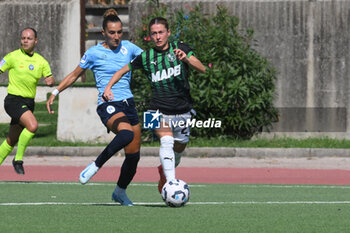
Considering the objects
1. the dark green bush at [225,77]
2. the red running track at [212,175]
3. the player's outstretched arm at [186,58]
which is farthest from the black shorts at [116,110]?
the dark green bush at [225,77]

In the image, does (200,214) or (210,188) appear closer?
(200,214)

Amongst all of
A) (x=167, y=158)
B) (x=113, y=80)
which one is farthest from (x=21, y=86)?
(x=167, y=158)

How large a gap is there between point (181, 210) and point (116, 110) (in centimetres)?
177

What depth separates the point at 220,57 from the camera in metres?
20.0

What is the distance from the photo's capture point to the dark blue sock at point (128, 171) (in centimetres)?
959

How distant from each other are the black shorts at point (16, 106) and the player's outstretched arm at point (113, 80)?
12.2 ft

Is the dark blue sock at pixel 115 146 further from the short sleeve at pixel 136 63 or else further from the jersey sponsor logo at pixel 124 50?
the jersey sponsor logo at pixel 124 50

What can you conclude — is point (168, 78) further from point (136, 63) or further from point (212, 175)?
point (212, 175)

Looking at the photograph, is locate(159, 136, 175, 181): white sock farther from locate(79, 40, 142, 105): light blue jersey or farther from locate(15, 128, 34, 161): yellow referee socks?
locate(15, 128, 34, 161): yellow referee socks

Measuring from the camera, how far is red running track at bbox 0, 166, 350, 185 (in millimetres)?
13766

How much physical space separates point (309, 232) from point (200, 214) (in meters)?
1.43

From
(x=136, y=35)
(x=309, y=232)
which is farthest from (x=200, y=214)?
(x=136, y=35)

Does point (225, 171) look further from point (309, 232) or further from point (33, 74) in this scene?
point (309, 232)

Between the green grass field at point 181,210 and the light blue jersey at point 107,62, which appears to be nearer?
the green grass field at point 181,210
